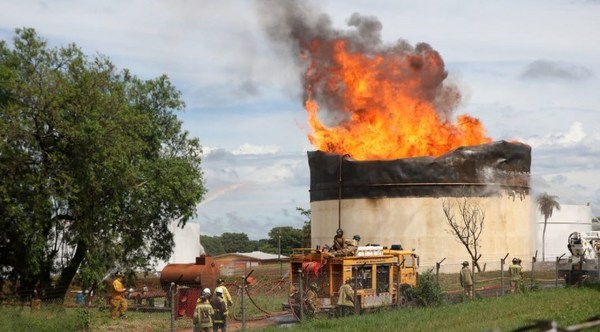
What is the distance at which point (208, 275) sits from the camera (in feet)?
99.0

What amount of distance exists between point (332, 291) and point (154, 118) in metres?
19.5

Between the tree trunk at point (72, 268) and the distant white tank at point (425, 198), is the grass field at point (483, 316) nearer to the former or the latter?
the tree trunk at point (72, 268)

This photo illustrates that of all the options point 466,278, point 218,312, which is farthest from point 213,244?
point 218,312

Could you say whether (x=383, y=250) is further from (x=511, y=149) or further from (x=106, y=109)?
(x=511, y=149)

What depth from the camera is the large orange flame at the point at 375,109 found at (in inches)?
2135

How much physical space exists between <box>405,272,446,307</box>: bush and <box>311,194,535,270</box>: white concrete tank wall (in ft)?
73.5

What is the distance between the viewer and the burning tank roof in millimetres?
50406

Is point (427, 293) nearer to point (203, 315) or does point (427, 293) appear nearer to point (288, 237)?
point (203, 315)

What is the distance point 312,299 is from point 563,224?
2810 inches

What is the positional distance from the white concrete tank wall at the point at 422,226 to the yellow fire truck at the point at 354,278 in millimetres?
22132

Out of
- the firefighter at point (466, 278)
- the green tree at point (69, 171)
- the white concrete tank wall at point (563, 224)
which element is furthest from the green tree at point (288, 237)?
the firefighter at point (466, 278)

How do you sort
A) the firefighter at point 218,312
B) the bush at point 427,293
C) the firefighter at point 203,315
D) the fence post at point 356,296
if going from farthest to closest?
the bush at point 427,293
the fence post at point 356,296
the firefighter at point 218,312
the firefighter at point 203,315

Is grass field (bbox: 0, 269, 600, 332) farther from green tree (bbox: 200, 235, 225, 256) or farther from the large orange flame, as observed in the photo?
green tree (bbox: 200, 235, 225, 256)

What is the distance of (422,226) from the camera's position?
50.5 metres
